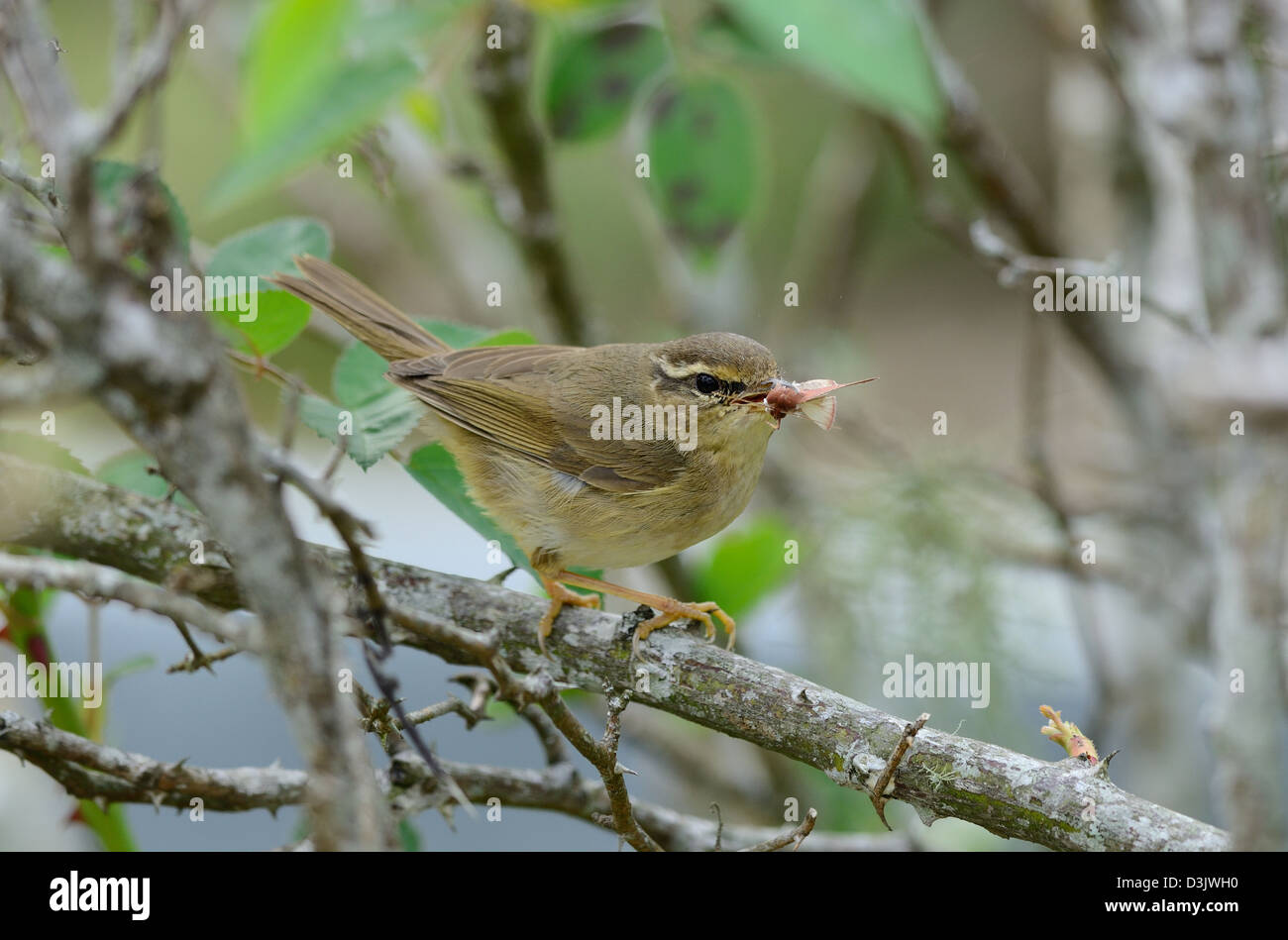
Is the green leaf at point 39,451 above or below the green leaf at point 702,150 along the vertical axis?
below

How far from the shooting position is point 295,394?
1.12 meters

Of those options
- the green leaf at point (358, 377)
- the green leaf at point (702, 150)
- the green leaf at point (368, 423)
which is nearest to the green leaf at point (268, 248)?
the green leaf at point (358, 377)

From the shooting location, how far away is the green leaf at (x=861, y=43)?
83.8 inches

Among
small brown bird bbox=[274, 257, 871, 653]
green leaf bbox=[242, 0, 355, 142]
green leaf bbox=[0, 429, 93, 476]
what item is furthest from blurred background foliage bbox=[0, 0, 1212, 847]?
small brown bird bbox=[274, 257, 871, 653]

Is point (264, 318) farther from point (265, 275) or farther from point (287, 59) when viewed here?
point (287, 59)

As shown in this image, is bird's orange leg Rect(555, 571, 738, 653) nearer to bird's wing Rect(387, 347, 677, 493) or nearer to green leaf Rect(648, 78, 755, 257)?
bird's wing Rect(387, 347, 677, 493)

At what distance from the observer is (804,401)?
2844 millimetres

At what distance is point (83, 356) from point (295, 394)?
22 cm

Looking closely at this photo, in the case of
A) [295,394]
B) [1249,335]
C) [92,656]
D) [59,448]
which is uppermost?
[1249,335]

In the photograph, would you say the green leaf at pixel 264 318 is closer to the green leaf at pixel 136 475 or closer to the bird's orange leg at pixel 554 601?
the green leaf at pixel 136 475

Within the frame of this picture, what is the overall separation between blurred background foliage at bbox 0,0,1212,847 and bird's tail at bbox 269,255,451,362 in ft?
0.70

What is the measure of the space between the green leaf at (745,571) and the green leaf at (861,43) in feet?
4.41
